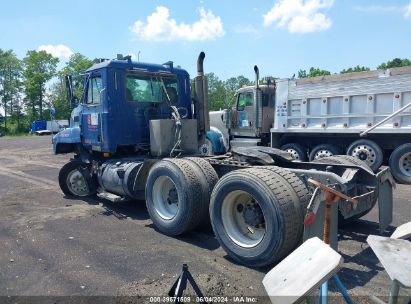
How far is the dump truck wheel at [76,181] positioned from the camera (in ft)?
27.1

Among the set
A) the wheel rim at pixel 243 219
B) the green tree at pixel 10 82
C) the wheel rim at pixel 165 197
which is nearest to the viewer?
the wheel rim at pixel 243 219

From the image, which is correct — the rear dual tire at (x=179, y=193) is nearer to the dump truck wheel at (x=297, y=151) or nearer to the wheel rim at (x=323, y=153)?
the wheel rim at (x=323, y=153)

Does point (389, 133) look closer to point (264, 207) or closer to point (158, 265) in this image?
point (264, 207)

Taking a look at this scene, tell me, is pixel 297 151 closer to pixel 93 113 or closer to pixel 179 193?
pixel 93 113

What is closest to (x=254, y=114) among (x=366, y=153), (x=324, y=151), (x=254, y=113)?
(x=254, y=113)

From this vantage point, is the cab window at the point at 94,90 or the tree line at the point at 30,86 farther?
the tree line at the point at 30,86

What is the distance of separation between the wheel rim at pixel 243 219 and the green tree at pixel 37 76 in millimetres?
71842

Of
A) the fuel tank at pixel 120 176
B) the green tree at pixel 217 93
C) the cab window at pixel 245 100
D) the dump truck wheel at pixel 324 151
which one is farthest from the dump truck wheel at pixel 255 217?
the green tree at pixel 217 93

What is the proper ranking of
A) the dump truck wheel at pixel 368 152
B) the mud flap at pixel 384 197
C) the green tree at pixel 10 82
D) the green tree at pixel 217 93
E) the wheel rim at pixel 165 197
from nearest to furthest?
1. the mud flap at pixel 384 197
2. the wheel rim at pixel 165 197
3. the dump truck wheel at pixel 368 152
4. the green tree at pixel 217 93
5. the green tree at pixel 10 82

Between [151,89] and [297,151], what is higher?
[151,89]

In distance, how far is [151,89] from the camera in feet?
25.4

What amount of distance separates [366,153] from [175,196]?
6.65 metres

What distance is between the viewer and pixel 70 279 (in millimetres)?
4113

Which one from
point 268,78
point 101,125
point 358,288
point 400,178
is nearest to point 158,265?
point 358,288
